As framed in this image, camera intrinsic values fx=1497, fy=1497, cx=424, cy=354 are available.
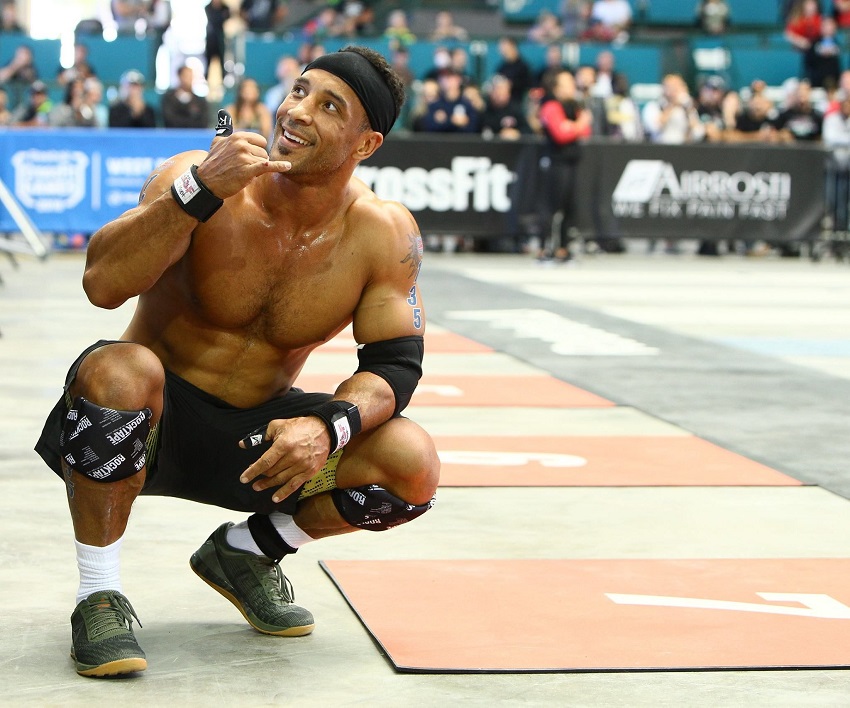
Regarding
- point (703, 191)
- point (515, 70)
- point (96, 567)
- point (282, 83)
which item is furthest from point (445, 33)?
point (96, 567)

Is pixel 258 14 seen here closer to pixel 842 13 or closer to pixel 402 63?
pixel 402 63

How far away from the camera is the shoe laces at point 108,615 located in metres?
3.43

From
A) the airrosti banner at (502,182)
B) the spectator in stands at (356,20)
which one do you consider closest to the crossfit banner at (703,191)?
the airrosti banner at (502,182)

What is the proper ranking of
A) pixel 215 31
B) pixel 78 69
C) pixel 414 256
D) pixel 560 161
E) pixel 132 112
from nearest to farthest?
1. pixel 414 256
2. pixel 560 161
3. pixel 132 112
4. pixel 78 69
5. pixel 215 31

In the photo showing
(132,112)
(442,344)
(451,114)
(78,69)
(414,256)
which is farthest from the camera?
(78,69)

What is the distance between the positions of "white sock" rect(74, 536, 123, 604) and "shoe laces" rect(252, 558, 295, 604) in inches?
16.2

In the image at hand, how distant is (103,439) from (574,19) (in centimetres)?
2009

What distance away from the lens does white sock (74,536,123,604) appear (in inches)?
140

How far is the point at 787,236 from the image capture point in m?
18.4

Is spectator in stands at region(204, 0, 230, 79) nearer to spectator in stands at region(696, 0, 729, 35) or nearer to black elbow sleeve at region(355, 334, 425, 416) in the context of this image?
spectator in stands at region(696, 0, 729, 35)

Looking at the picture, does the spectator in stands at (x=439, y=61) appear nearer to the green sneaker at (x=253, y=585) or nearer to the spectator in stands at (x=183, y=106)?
the spectator in stands at (x=183, y=106)

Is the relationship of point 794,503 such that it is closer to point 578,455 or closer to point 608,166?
point 578,455

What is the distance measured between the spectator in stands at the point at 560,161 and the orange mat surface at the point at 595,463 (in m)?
9.82

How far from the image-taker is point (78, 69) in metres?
18.5
